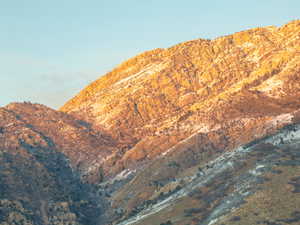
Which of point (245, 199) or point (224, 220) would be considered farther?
point (245, 199)

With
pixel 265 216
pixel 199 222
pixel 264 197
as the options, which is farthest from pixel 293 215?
pixel 199 222

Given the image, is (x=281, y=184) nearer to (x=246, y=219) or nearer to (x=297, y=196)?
(x=297, y=196)

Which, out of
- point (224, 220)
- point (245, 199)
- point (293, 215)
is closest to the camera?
point (293, 215)

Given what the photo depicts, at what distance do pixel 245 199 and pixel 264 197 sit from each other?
330 inches

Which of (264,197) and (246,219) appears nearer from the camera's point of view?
(246,219)

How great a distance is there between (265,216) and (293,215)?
374 inches

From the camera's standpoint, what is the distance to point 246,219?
174m

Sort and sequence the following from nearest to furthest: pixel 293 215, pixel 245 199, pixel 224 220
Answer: pixel 293 215 → pixel 224 220 → pixel 245 199

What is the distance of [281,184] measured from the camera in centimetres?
19912

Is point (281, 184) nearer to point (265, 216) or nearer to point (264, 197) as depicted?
point (264, 197)

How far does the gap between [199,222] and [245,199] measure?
69.1 feet

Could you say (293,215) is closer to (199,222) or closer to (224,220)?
(224,220)

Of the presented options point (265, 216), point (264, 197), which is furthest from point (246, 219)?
point (264, 197)

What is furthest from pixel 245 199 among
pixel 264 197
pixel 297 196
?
pixel 297 196
